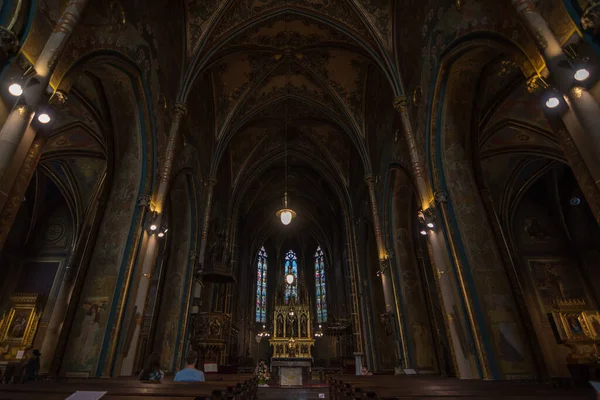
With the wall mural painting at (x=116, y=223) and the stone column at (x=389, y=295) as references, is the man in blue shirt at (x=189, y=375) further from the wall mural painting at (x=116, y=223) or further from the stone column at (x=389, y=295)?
the stone column at (x=389, y=295)

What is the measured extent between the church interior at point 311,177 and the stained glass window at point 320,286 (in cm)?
612

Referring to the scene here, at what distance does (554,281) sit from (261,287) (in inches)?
845

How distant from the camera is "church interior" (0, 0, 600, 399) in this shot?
473 centimetres

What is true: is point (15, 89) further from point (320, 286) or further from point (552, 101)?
point (320, 286)

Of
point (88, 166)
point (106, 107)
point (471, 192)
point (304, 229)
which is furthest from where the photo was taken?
point (304, 229)

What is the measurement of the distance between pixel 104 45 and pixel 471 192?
8.79 meters

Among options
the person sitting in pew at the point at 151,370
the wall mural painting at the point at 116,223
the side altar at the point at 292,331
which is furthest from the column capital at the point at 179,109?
the side altar at the point at 292,331

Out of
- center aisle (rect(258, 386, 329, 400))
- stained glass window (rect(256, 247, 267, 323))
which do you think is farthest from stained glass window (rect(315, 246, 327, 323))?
center aisle (rect(258, 386, 329, 400))

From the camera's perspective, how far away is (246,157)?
59.7 feet

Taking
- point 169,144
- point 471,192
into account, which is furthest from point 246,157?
point 471,192

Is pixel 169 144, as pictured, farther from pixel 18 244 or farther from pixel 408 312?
pixel 18 244

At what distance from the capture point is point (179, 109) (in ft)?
33.0

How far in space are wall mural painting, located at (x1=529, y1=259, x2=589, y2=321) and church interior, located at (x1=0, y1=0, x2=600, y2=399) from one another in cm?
11

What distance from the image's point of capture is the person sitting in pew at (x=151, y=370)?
532cm
